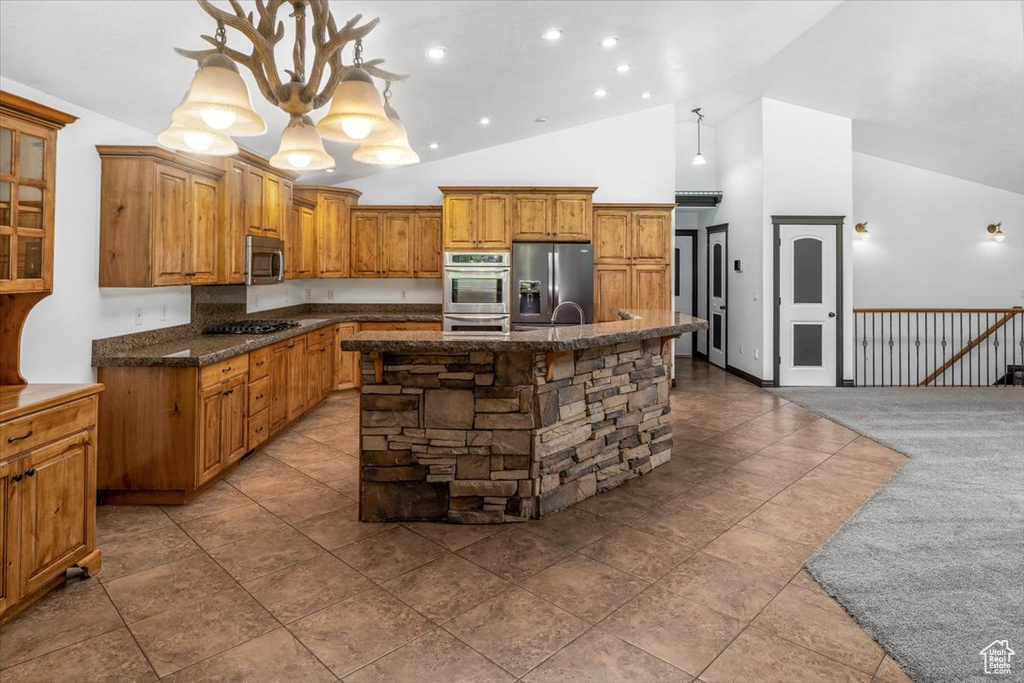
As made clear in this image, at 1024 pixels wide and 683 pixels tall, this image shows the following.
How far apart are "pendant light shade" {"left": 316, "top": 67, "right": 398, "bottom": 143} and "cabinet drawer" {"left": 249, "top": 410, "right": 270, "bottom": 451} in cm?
290

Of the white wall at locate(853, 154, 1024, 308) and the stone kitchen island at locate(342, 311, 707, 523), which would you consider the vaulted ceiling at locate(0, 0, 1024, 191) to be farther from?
the stone kitchen island at locate(342, 311, 707, 523)

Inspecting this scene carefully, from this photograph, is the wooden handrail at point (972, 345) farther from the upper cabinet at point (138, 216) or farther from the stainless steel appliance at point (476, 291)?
the upper cabinet at point (138, 216)

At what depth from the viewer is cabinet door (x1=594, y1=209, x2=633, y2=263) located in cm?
729

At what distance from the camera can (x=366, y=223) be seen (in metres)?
7.28

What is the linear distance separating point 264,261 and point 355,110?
3500 mm

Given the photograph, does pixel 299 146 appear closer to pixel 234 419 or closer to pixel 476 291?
pixel 234 419

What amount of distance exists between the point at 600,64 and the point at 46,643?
5.53 m

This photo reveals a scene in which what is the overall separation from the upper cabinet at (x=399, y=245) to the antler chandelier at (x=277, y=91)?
4851mm

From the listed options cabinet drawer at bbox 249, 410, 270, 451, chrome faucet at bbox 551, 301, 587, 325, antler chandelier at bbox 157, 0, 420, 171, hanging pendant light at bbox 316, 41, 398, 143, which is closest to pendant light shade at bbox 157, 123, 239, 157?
antler chandelier at bbox 157, 0, 420, 171

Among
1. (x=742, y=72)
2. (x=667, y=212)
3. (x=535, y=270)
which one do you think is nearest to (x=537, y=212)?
(x=535, y=270)

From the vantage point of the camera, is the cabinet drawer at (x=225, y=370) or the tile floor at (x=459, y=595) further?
the cabinet drawer at (x=225, y=370)

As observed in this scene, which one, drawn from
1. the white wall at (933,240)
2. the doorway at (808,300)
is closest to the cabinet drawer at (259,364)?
the doorway at (808,300)

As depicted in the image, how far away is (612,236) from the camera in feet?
23.9

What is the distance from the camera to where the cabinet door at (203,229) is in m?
4.09
